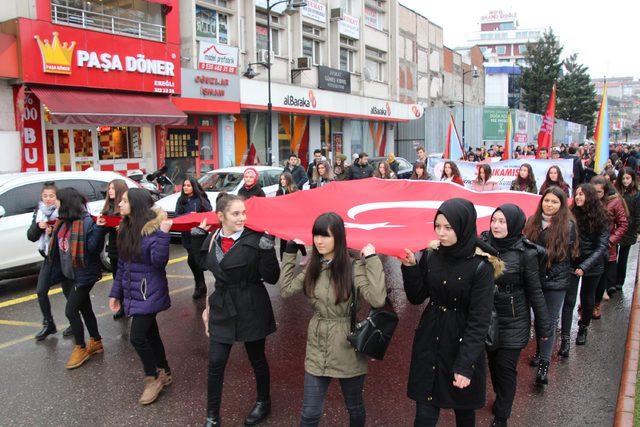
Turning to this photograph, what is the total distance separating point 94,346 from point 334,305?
3442mm

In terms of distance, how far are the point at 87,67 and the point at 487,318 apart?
17.3 m

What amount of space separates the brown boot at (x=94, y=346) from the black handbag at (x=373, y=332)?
3471 millimetres

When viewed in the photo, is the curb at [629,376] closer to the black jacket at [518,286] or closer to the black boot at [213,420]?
the black jacket at [518,286]

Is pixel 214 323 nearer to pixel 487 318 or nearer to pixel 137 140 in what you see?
pixel 487 318

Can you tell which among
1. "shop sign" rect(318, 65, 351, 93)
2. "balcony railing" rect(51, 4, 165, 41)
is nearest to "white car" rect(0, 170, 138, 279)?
"balcony railing" rect(51, 4, 165, 41)

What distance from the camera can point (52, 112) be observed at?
52.6 ft

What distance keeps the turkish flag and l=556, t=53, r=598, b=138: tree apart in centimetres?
8100

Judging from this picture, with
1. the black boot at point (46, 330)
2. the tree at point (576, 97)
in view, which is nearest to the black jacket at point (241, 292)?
Result: the black boot at point (46, 330)

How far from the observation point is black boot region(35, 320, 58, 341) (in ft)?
21.8

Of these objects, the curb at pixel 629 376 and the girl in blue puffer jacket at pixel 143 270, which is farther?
the girl in blue puffer jacket at pixel 143 270

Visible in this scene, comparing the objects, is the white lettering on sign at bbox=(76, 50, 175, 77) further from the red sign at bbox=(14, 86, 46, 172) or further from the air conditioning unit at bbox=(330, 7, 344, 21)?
the air conditioning unit at bbox=(330, 7, 344, 21)

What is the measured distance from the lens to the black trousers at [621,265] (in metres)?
8.46

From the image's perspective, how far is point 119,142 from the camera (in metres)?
20.0

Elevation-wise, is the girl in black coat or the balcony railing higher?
the balcony railing
